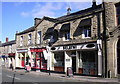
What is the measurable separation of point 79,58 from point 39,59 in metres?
9.54

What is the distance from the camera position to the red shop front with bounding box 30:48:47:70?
1102 inches

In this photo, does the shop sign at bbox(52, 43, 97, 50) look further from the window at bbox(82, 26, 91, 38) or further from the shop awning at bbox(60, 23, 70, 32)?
the shop awning at bbox(60, 23, 70, 32)

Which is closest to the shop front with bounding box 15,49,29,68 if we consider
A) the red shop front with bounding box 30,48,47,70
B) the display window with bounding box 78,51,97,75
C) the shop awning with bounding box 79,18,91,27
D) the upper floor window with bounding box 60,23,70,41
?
the red shop front with bounding box 30,48,47,70

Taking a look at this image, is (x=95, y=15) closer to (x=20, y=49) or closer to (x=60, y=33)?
(x=60, y=33)

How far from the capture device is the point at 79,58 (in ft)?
71.7

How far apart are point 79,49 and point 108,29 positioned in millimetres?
4759

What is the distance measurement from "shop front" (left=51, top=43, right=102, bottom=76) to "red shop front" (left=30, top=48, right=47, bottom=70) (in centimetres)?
279

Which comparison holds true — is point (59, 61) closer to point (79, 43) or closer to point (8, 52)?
point (79, 43)

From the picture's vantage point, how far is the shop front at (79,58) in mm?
19922

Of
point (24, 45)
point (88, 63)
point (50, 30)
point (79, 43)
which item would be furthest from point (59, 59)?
point (24, 45)

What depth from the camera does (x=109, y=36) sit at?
18125 millimetres

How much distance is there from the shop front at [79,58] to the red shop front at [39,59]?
9.16 feet

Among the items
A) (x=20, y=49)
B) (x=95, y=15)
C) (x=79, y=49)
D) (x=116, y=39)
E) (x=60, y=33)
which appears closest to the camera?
(x=116, y=39)

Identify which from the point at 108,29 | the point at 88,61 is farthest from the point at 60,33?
the point at 108,29
